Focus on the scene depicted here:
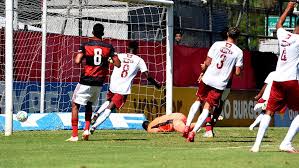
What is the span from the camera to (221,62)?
18141 millimetres

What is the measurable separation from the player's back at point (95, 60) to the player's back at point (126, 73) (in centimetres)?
349

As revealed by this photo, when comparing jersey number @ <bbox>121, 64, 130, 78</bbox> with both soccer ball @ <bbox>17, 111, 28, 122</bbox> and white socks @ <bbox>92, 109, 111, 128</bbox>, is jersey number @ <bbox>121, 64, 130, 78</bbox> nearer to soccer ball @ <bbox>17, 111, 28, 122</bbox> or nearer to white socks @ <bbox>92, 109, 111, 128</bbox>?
white socks @ <bbox>92, 109, 111, 128</bbox>

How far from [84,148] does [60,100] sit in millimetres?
9346

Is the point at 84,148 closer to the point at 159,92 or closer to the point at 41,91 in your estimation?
the point at 41,91

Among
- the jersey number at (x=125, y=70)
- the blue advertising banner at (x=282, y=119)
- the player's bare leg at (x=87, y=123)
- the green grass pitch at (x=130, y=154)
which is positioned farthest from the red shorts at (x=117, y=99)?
the blue advertising banner at (x=282, y=119)

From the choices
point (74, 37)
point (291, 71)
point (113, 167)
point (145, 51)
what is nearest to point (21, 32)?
point (74, 37)

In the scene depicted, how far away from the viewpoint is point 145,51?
84.3ft

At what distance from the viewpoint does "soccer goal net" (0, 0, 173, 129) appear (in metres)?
23.2

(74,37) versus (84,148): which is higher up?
(74,37)

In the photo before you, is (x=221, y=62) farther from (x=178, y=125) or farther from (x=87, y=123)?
(x=178, y=125)

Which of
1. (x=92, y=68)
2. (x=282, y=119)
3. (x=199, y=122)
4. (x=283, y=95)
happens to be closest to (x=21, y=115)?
(x=92, y=68)

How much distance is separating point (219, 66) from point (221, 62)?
0.09m

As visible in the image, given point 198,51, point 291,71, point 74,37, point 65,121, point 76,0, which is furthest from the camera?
point 198,51

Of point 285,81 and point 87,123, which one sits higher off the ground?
point 285,81
